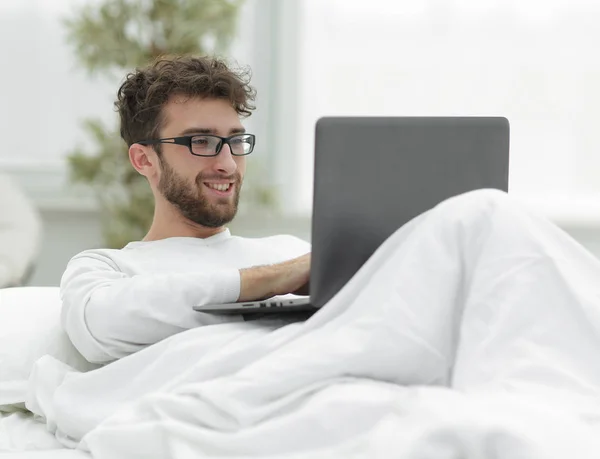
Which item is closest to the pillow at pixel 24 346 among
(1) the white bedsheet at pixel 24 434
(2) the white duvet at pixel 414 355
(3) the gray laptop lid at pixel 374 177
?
(1) the white bedsheet at pixel 24 434

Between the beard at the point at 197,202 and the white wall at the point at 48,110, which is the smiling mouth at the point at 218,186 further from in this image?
the white wall at the point at 48,110

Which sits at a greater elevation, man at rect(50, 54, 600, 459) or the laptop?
the laptop

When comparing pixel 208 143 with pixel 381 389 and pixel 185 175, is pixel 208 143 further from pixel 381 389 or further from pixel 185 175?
pixel 381 389

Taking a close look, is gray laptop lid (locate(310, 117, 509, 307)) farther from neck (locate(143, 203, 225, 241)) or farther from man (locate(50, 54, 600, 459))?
neck (locate(143, 203, 225, 241))

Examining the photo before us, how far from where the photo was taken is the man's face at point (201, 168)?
1939mm

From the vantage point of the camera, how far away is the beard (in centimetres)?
194

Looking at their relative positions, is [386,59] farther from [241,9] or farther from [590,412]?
[590,412]

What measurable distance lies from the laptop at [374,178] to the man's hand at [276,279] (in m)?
0.11

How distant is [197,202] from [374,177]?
0.69 metres

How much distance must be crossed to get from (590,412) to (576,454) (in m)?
0.15

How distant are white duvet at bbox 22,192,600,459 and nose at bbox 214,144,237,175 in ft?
2.30

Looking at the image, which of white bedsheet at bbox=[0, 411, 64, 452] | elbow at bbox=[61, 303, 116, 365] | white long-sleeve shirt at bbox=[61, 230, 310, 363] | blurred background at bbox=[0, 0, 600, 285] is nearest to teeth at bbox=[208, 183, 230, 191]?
white long-sleeve shirt at bbox=[61, 230, 310, 363]

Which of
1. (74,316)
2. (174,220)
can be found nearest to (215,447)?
(74,316)

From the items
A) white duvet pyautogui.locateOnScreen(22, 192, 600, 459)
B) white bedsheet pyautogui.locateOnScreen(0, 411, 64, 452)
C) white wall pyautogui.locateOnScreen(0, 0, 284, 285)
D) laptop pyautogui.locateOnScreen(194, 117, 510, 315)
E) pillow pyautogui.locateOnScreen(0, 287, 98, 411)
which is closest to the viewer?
white duvet pyautogui.locateOnScreen(22, 192, 600, 459)
